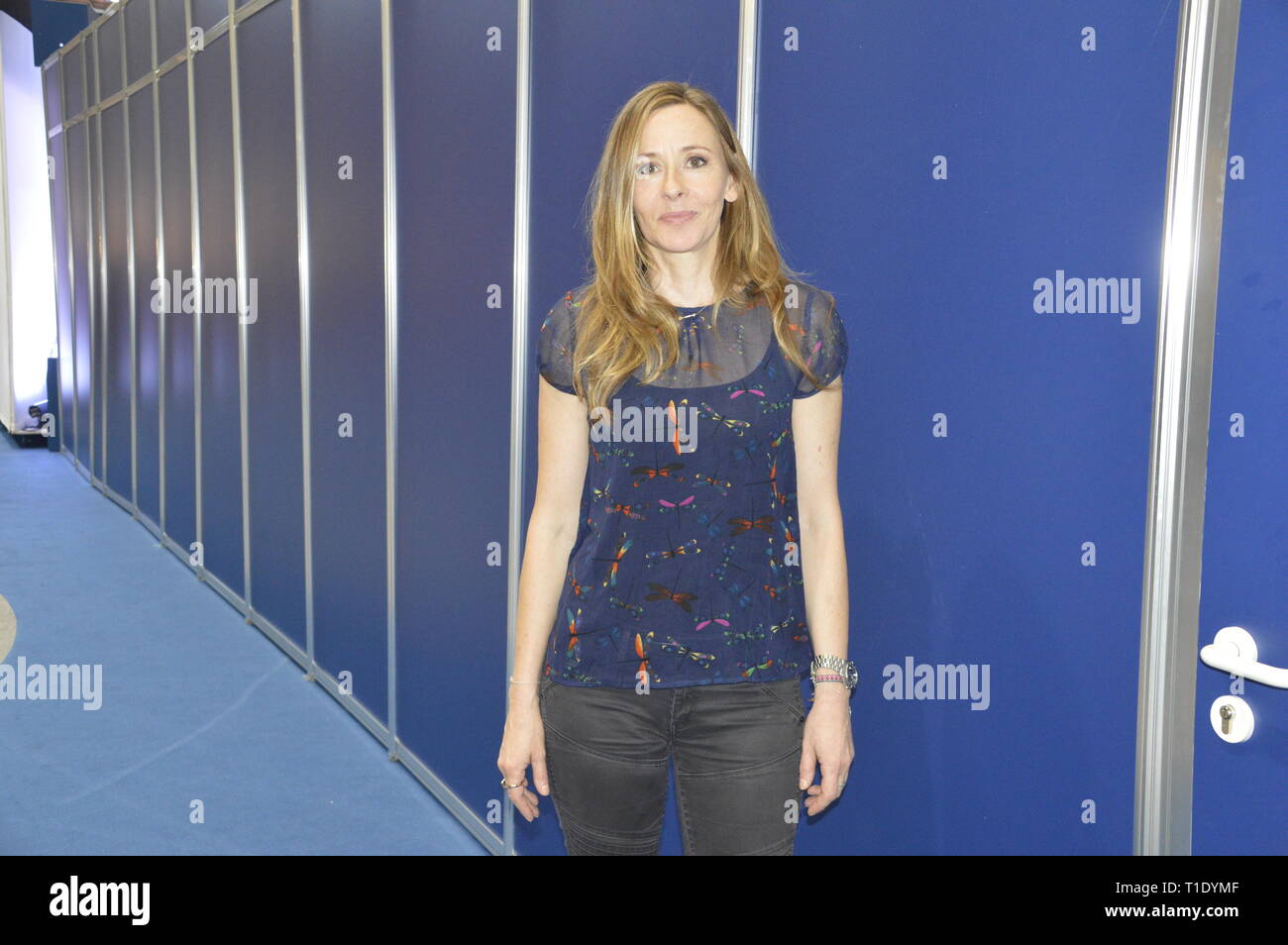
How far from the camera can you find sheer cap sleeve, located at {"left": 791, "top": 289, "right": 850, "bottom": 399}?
1688 mm

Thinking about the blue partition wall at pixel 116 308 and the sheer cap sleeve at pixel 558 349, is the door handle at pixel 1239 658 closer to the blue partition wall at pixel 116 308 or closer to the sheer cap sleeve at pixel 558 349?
the sheer cap sleeve at pixel 558 349

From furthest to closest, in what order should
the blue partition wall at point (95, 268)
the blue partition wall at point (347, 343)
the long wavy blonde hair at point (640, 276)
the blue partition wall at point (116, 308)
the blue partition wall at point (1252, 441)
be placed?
the blue partition wall at point (95, 268), the blue partition wall at point (116, 308), the blue partition wall at point (347, 343), the long wavy blonde hair at point (640, 276), the blue partition wall at point (1252, 441)

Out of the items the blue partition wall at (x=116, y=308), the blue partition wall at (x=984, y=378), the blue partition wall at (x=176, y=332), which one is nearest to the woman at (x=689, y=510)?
the blue partition wall at (x=984, y=378)

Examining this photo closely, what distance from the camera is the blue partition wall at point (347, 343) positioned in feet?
13.1

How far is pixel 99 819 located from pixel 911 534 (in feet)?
8.85

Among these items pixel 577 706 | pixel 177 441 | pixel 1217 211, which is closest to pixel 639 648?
pixel 577 706

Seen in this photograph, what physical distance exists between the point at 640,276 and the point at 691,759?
697 millimetres

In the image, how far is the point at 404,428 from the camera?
3828mm

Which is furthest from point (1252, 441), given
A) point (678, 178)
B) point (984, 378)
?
point (678, 178)

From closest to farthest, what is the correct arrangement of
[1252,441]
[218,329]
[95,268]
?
[1252,441]
[218,329]
[95,268]

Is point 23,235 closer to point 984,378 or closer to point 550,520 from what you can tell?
point 550,520

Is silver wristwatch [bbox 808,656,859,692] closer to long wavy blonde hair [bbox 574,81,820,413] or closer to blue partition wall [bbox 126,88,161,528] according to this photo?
long wavy blonde hair [bbox 574,81,820,413]

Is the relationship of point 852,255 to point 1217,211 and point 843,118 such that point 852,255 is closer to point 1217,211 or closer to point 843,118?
point 843,118

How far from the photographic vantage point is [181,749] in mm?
4129
